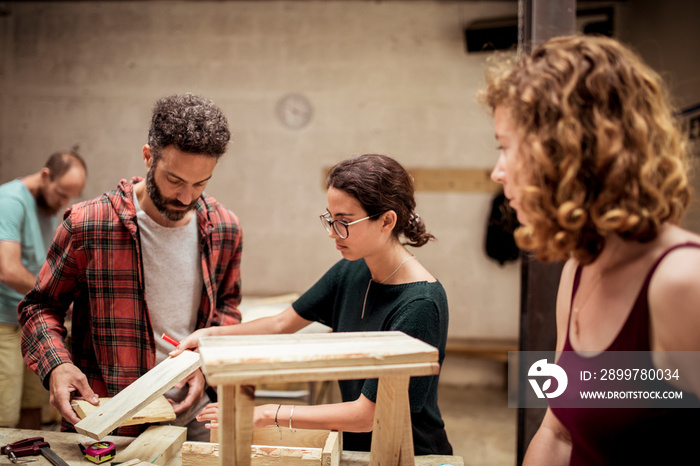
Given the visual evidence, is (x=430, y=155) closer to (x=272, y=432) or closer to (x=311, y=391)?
(x=311, y=391)

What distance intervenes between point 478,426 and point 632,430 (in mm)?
4000

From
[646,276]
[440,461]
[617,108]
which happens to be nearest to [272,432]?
[440,461]

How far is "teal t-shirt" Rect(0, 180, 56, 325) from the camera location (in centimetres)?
307

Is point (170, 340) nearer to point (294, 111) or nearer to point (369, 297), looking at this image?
point (369, 297)

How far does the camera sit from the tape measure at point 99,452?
140 centimetres

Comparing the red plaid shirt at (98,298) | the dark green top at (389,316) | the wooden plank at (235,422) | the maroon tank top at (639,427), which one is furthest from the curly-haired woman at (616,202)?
the red plaid shirt at (98,298)

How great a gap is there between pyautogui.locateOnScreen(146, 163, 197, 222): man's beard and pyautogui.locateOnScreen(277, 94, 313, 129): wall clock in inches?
147

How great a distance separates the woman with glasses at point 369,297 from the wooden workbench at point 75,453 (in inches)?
3.1

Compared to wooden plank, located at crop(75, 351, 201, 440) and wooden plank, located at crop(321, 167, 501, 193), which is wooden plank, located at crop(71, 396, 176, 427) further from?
wooden plank, located at crop(321, 167, 501, 193)

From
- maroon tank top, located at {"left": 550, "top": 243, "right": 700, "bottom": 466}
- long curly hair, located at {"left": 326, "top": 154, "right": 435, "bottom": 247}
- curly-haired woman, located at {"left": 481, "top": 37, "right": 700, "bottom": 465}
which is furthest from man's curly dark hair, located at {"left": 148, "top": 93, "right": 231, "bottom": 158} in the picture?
maroon tank top, located at {"left": 550, "top": 243, "right": 700, "bottom": 466}

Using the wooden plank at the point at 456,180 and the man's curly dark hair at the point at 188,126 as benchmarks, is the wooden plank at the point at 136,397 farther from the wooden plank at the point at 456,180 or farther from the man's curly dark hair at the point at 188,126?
the wooden plank at the point at 456,180

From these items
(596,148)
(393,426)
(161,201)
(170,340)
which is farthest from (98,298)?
(596,148)

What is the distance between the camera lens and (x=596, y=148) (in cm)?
91

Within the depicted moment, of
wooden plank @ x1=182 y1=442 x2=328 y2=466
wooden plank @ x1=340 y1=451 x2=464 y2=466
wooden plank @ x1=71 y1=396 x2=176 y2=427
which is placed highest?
wooden plank @ x1=71 y1=396 x2=176 y2=427
